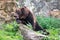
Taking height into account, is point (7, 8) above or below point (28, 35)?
above

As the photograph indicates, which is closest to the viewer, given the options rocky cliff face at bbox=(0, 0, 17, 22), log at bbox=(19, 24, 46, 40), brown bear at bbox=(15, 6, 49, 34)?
log at bbox=(19, 24, 46, 40)

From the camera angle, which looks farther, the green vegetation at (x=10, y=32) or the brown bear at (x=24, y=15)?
the brown bear at (x=24, y=15)

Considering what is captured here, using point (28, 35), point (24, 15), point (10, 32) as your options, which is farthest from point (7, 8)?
point (28, 35)

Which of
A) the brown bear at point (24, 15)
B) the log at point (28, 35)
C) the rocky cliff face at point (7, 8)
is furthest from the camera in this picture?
the brown bear at point (24, 15)

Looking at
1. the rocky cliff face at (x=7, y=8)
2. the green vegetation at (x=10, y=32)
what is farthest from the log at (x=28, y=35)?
the rocky cliff face at (x=7, y=8)

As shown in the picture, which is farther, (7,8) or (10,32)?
(7,8)

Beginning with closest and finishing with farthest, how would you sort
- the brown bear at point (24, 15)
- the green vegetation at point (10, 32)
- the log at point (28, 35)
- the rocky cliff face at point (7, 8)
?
1. the green vegetation at point (10, 32)
2. the log at point (28, 35)
3. the rocky cliff face at point (7, 8)
4. the brown bear at point (24, 15)

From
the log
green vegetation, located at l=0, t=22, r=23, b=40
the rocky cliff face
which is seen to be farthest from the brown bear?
the log

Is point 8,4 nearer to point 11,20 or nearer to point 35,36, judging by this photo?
point 11,20

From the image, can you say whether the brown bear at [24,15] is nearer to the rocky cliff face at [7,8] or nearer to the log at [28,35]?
the rocky cliff face at [7,8]

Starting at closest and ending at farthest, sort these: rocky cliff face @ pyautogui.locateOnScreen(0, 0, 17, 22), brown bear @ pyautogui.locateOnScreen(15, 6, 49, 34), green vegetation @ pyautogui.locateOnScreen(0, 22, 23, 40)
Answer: green vegetation @ pyautogui.locateOnScreen(0, 22, 23, 40)
rocky cliff face @ pyautogui.locateOnScreen(0, 0, 17, 22)
brown bear @ pyautogui.locateOnScreen(15, 6, 49, 34)

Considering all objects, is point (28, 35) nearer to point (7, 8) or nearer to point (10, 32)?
point (10, 32)

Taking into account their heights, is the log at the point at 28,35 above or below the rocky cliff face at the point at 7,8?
below

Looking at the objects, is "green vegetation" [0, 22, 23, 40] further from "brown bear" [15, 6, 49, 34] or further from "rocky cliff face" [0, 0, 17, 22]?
"brown bear" [15, 6, 49, 34]
